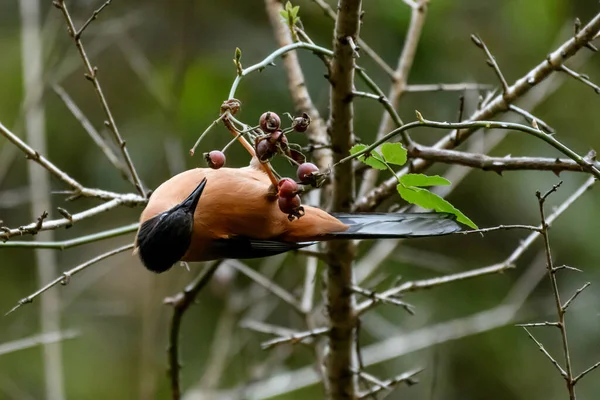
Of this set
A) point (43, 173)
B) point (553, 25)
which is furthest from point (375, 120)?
point (43, 173)

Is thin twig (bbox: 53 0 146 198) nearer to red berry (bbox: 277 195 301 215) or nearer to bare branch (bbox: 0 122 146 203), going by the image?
bare branch (bbox: 0 122 146 203)

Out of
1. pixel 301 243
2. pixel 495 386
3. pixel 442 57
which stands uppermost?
pixel 442 57

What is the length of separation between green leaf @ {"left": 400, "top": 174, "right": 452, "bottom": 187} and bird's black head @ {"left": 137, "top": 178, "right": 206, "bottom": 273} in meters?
0.52

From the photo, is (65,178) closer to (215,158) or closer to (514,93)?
(215,158)

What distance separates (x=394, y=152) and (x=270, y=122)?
20 centimetres

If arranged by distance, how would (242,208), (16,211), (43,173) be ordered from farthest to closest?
(16,211) → (43,173) → (242,208)

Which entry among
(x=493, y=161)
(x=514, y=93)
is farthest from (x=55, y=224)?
(x=514, y=93)

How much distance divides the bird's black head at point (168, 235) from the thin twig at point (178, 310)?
167mm

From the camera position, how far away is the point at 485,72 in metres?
3.40

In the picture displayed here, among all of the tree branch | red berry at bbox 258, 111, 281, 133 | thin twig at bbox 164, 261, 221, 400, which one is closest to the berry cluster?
red berry at bbox 258, 111, 281, 133

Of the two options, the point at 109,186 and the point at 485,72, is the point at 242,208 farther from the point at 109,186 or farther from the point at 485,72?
the point at 485,72

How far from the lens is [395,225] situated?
153 centimetres

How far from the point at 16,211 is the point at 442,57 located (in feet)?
7.35

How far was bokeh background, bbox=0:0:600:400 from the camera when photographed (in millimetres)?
3020
